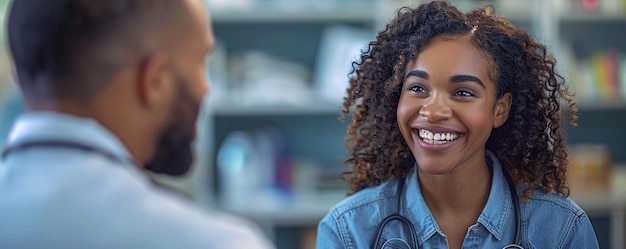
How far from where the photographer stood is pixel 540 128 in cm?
166

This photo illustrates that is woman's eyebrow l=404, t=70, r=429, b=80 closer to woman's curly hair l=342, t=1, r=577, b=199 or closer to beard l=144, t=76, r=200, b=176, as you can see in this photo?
woman's curly hair l=342, t=1, r=577, b=199

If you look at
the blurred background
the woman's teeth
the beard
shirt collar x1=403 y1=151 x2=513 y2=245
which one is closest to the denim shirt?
shirt collar x1=403 y1=151 x2=513 y2=245

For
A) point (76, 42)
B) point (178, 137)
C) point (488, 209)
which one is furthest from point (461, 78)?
point (76, 42)

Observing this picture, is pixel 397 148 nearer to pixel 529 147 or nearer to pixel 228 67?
pixel 529 147

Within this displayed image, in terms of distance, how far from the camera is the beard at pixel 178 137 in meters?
0.98

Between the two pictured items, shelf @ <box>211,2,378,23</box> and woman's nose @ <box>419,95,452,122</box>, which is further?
shelf @ <box>211,2,378,23</box>

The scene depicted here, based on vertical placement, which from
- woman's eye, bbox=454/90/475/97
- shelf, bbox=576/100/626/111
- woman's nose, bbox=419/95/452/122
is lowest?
woman's nose, bbox=419/95/452/122

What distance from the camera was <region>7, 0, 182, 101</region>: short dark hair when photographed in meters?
0.89

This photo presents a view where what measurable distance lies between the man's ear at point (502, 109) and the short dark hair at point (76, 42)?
837mm

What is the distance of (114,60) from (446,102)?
76 cm

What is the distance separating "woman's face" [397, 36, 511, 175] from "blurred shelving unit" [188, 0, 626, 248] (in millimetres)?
1944

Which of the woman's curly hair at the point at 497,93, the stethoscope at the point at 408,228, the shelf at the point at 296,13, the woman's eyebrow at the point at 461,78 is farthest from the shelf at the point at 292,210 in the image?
the woman's eyebrow at the point at 461,78

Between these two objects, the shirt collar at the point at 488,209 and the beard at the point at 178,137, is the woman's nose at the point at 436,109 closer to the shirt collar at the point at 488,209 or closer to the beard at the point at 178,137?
the shirt collar at the point at 488,209

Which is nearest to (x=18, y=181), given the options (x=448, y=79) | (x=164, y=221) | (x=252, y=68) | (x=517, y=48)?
(x=164, y=221)
